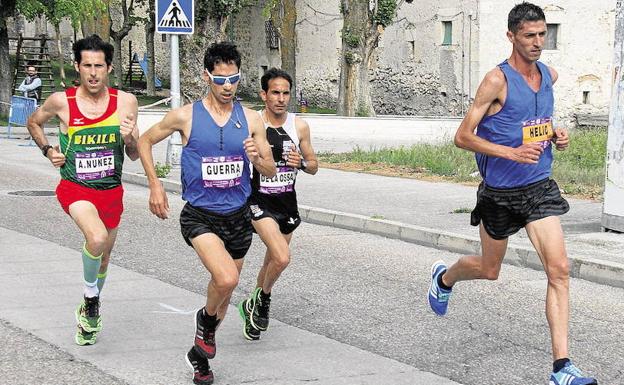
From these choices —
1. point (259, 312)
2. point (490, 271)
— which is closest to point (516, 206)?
point (490, 271)

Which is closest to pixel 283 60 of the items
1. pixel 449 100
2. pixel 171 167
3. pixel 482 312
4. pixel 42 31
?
pixel 449 100

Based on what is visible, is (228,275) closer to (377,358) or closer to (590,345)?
(377,358)

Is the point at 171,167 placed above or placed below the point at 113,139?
below

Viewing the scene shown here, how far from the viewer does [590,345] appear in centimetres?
737

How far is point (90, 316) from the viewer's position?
726 centimetres

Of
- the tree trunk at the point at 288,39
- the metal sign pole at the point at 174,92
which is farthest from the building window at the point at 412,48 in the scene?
the metal sign pole at the point at 174,92

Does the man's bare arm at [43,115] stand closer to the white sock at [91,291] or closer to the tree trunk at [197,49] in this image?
the white sock at [91,291]

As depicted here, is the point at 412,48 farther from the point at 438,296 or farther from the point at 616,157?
the point at 438,296

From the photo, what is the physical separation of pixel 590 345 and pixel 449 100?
103ft

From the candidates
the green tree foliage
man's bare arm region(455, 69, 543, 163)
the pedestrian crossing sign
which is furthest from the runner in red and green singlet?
the green tree foliage

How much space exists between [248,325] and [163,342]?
1.86 ft

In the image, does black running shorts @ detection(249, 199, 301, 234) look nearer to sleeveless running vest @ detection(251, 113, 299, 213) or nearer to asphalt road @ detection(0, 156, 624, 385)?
sleeveless running vest @ detection(251, 113, 299, 213)

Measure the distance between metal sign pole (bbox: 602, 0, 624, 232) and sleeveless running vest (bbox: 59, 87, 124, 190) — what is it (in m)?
6.27

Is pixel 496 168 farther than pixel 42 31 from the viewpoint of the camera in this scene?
No
